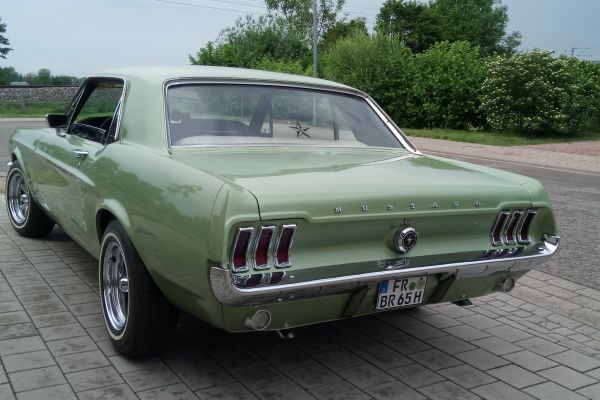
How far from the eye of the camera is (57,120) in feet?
18.4

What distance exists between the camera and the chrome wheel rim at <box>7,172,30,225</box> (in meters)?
6.43

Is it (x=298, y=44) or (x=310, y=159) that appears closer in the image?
(x=310, y=159)

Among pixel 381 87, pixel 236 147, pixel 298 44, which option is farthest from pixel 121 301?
pixel 298 44

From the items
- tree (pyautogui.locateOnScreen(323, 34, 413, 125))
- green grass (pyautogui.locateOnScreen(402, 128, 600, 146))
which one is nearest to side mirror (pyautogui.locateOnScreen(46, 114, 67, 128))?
green grass (pyautogui.locateOnScreen(402, 128, 600, 146))

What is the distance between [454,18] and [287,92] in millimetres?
76484

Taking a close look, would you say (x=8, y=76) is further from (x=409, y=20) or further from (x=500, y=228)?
(x=500, y=228)

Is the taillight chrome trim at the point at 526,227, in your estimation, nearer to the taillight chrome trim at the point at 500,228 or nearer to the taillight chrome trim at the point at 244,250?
the taillight chrome trim at the point at 500,228

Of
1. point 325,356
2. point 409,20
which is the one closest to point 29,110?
point 325,356

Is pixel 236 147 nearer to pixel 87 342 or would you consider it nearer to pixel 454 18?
pixel 87 342

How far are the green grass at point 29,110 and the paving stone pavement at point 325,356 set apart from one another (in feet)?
88.7

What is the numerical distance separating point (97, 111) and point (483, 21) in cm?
8356

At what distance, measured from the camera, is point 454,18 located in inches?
3002

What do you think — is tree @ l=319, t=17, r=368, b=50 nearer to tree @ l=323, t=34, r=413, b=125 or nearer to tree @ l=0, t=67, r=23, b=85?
tree @ l=0, t=67, r=23, b=85

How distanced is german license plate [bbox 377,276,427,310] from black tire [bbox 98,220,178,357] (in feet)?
3.67
